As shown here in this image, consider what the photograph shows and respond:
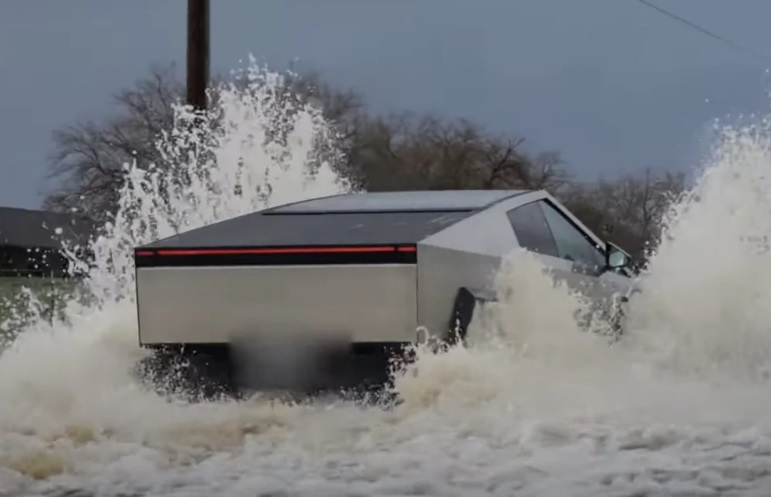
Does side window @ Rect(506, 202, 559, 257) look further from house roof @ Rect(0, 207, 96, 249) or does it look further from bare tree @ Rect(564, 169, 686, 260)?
house roof @ Rect(0, 207, 96, 249)

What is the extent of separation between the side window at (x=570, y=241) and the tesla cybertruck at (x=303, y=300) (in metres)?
1.61

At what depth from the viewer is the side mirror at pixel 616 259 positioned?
8.89 meters

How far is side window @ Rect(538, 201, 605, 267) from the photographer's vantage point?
8.62 m

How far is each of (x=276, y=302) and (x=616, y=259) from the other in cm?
328

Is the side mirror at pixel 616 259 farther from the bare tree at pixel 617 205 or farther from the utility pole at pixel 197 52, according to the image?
the bare tree at pixel 617 205

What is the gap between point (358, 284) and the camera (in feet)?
21.3

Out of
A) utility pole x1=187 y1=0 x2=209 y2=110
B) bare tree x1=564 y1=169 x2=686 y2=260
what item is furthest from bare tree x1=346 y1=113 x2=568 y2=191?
utility pole x1=187 y1=0 x2=209 y2=110

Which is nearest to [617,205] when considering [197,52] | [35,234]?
[35,234]

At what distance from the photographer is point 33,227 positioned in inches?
2933

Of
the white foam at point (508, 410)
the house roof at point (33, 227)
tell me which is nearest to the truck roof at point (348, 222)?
the white foam at point (508, 410)

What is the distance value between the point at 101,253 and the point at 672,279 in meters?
6.32

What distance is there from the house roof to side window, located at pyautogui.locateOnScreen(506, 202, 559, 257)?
5646 cm

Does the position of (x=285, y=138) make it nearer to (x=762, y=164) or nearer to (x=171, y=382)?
(x=762, y=164)

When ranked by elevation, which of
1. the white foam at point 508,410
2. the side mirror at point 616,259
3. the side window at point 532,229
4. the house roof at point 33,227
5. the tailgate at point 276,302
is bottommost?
the white foam at point 508,410
